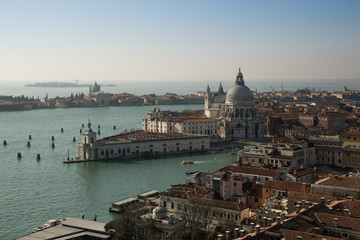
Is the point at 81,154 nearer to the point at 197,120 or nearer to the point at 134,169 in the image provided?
the point at 134,169

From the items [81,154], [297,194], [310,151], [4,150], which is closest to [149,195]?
[297,194]

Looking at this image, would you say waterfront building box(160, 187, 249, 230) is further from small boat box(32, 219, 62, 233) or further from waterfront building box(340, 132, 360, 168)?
waterfront building box(340, 132, 360, 168)

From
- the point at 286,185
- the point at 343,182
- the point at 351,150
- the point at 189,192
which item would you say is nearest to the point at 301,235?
the point at 343,182

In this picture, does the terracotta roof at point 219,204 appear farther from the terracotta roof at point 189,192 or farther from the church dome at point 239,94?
the church dome at point 239,94

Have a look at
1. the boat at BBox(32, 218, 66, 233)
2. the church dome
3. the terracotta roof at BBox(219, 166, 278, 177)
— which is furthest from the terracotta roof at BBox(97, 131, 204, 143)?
the boat at BBox(32, 218, 66, 233)

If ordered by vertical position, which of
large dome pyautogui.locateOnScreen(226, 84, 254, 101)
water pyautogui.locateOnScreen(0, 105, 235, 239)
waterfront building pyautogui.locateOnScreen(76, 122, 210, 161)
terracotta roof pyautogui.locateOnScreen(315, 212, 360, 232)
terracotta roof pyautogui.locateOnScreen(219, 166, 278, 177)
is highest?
large dome pyautogui.locateOnScreen(226, 84, 254, 101)

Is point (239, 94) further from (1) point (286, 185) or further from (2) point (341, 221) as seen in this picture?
(2) point (341, 221)
